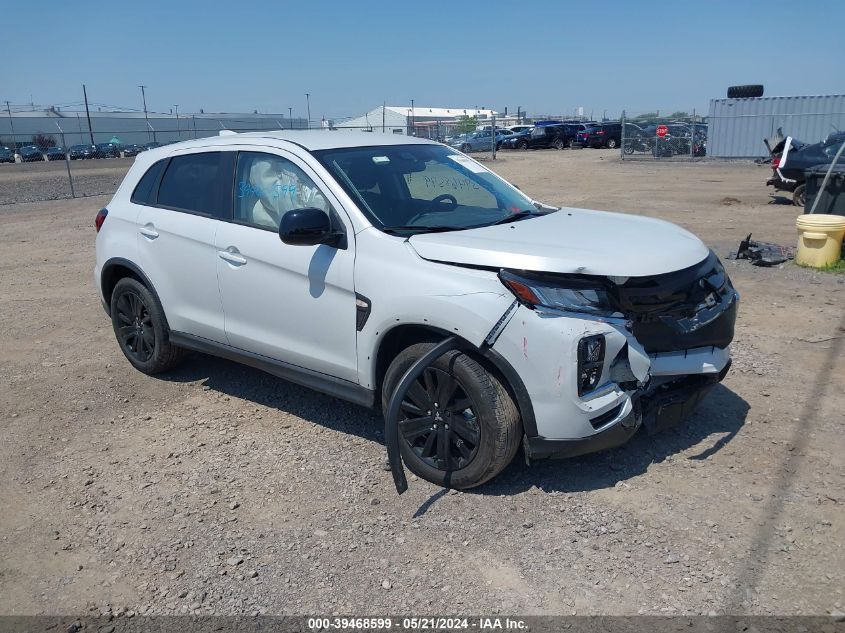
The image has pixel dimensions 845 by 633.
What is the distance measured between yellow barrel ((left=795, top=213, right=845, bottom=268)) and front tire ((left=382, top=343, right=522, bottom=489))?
6675 millimetres

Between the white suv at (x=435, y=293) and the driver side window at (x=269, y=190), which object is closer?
the white suv at (x=435, y=293)

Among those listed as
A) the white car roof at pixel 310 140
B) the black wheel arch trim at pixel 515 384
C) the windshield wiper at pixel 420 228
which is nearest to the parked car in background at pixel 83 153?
the white car roof at pixel 310 140

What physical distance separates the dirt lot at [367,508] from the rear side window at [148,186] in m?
1.39

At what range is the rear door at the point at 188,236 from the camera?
16.2ft

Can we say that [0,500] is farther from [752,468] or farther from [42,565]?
A: [752,468]

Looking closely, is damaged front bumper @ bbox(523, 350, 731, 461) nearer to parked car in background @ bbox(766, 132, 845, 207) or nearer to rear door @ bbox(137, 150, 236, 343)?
rear door @ bbox(137, 150, 236, 343)

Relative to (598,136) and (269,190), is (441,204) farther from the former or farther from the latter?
(598,136)

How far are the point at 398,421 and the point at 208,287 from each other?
1.79 metres

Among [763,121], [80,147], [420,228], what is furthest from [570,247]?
[80,147]

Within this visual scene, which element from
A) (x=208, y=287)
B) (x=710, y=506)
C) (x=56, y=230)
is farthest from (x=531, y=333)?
(x=56, y=230)

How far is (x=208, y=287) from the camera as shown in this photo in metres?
4.94

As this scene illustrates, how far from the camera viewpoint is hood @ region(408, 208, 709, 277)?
3.61 m

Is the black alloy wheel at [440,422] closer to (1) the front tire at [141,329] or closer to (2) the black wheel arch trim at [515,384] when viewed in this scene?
(2) the black wheel arch trim at [515,384]

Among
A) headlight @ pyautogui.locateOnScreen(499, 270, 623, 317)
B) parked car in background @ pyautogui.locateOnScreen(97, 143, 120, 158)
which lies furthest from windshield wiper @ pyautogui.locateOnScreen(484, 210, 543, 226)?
parked car in background @ pyautogui.locateOnScreen(97, 143, 120, 158)
